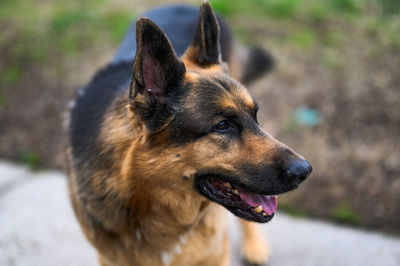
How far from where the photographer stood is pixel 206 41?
2445mm

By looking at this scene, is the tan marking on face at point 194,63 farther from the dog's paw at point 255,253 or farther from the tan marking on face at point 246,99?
the dog's paw at point 255,253

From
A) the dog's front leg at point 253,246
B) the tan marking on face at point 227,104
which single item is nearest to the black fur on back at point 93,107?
the tan marking on face at point 227,104

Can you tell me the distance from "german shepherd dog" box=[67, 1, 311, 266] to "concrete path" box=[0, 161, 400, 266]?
0.96 meters

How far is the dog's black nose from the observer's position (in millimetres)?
2029

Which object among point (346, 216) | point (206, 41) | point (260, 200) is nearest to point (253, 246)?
point (346, 216)

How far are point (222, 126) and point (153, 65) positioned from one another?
508mm

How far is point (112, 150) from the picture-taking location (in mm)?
2268

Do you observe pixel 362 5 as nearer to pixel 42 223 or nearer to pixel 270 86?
pixel 270 86

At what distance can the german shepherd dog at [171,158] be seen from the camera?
207cm

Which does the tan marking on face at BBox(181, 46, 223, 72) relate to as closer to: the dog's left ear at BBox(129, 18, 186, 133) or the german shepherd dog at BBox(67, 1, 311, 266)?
the german shepherd dog at BBox(67, 1, 311, 266)

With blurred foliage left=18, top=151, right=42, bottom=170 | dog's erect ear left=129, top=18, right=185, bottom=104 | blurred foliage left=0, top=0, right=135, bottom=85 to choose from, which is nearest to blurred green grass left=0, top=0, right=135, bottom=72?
blurred foliage left=0, top=0, right=135, bottom=85

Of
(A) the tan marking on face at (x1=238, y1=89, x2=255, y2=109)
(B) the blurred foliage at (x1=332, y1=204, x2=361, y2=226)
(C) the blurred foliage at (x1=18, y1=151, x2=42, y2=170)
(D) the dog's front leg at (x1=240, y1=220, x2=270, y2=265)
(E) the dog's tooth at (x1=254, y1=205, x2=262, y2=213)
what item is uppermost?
(A) the tan marking on face at (x1=238, y1=89, x2=255, y2=109)

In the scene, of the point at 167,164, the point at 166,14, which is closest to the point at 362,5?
the point at 166,14

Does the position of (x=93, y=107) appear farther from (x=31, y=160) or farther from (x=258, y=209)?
(x=31, y=160)
